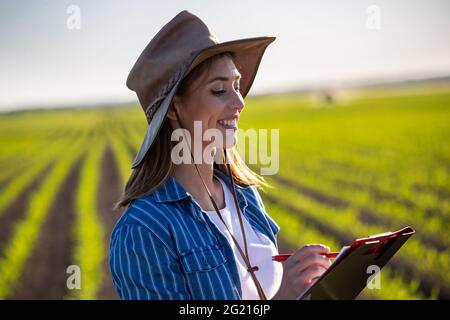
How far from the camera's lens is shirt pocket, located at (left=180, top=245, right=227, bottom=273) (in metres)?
1.82

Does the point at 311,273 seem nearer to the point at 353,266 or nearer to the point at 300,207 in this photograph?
the point at 353,266

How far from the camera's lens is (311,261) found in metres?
1.78

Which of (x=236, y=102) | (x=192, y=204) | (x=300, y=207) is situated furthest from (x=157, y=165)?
(x=300, y=207)

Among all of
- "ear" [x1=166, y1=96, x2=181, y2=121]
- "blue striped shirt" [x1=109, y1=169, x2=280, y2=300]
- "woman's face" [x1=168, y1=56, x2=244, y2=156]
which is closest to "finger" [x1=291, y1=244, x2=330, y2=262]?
"blue striped shirt" [x1=109, y1=169, x2=280, y2=300]

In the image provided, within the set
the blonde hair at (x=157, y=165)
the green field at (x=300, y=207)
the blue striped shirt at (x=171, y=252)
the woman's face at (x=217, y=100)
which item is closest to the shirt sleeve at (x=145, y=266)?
the blue striped shirt at (x=171, y=252)

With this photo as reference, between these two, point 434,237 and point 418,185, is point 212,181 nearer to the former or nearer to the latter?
point 434,237

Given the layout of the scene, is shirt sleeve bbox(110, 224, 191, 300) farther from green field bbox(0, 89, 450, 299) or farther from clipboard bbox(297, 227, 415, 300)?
green field bbox(0, 89, 450, 299)

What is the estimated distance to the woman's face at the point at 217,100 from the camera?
6.58 ft

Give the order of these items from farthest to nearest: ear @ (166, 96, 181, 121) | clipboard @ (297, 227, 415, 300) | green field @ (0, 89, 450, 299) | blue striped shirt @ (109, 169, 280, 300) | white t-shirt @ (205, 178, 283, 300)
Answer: green field @ (0, 89, 450, 299)
ear @ (166, 96, 181, 121)
white t-shirt @ (205, 178, 283, 300)
blue striped shirt @ (109, 169, 280, 300)
clipboard @ (297, 227, 415, 300)

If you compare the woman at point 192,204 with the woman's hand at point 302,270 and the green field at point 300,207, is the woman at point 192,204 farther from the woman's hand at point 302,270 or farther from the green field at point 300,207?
the green field at point 300,207

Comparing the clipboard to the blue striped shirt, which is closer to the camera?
the clipboard

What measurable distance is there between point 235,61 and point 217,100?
0.89ft

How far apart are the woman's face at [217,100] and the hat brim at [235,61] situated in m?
0.05

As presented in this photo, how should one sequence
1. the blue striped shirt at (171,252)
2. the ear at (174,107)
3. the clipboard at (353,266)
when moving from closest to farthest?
the clipboard at (353,266), the blue striped shirt at (171,252), the ear at (174,107)
